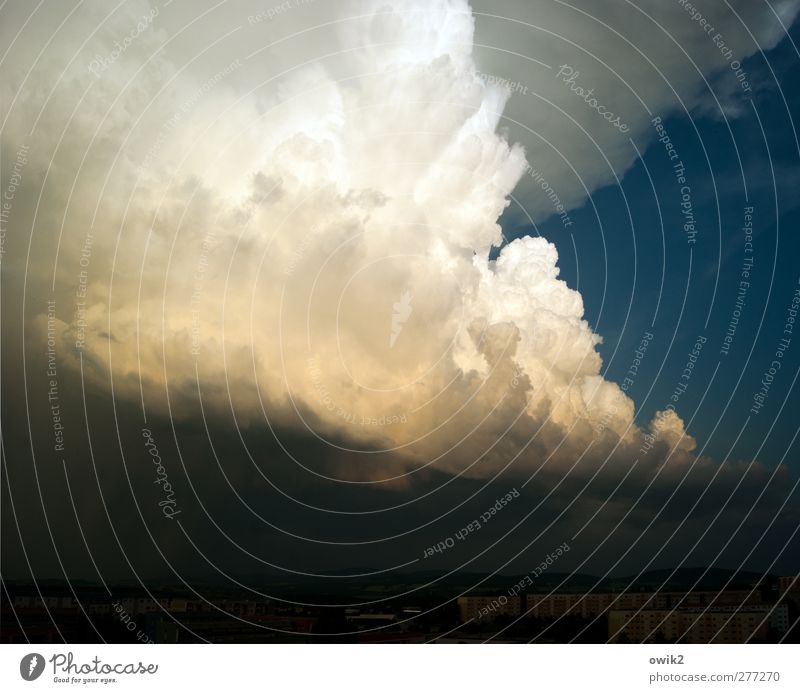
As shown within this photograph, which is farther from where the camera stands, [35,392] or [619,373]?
[619,373]

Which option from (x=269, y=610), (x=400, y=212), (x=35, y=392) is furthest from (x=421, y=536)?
(x=35, y=392)

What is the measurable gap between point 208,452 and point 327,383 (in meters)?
2.26

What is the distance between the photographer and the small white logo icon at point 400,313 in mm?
15107

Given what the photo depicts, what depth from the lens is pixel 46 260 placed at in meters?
13.1

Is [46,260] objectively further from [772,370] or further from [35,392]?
[772,370]
